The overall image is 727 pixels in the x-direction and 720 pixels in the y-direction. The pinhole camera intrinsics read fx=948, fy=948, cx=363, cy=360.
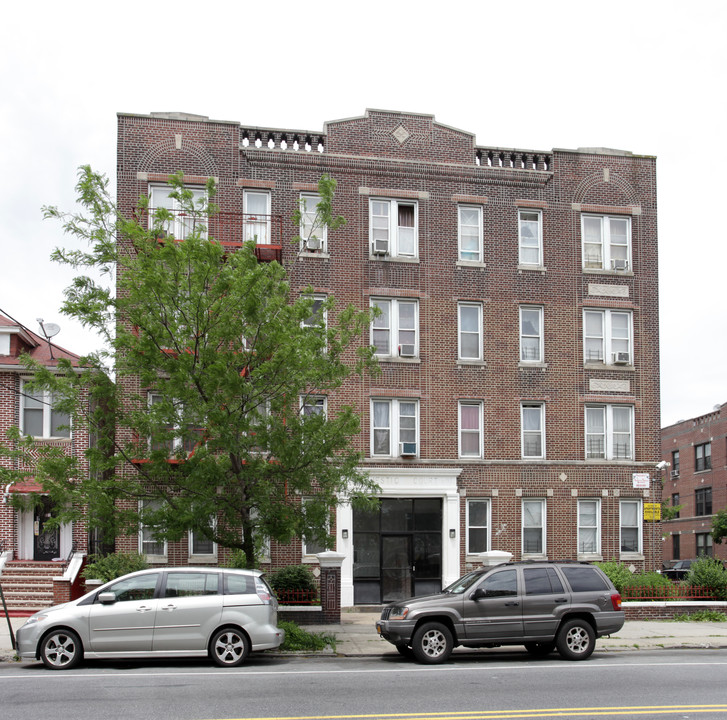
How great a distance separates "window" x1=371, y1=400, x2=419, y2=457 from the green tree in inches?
333

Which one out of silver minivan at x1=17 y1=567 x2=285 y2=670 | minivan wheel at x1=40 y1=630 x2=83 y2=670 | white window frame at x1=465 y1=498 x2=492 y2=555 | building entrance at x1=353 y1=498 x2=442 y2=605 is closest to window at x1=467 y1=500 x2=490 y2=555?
white window frame at x1=465 y1=498 x2=492 y2=555

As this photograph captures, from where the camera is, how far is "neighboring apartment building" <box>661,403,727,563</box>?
54062 millimetres

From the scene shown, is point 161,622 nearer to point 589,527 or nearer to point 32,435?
point 32,435

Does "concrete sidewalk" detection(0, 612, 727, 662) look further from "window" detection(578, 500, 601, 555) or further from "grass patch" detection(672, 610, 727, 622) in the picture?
"window" detection(578, 500, 601, 555)

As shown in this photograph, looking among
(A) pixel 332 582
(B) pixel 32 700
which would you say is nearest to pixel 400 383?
(A) pixel 332 582

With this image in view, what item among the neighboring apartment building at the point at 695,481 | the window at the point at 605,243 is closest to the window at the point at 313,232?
the window at the point at 605,243

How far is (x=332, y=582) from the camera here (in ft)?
69.7

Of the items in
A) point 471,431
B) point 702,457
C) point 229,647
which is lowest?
point 229,647

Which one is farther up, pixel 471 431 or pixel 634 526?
pixel 471 431

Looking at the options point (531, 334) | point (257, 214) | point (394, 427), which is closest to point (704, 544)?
point (531, 334)

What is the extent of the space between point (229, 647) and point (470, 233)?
16.4m

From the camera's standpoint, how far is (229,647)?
609 inches

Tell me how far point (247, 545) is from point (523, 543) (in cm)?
1147

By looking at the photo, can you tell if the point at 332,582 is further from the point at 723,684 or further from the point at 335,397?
the point at 723,684
